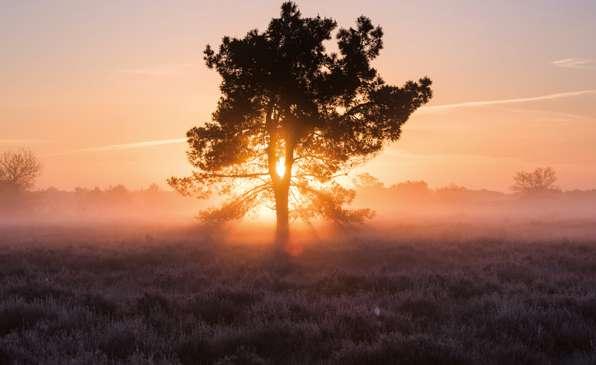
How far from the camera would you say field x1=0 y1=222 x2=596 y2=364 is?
634cm

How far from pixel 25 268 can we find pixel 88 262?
6.47ft

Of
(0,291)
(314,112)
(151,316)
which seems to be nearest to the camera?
(151,316)

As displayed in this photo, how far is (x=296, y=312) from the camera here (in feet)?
28.6

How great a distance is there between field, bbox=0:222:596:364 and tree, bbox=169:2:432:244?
7.82 meters

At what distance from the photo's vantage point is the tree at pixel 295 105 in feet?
71.3

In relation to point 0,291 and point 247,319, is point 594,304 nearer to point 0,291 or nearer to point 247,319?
point 247,319

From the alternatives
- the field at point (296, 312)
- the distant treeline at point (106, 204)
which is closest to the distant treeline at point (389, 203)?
the distant treeline at point (106, 204)

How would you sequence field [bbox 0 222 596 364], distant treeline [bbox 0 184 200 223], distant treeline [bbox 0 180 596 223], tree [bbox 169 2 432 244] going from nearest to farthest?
field [bbox 0 222 596 364] < tree [bbox 169 2 432 244] < distant treeline [bbox 0 184 200 223] < distant treeline [bbox 0 180 596 223]

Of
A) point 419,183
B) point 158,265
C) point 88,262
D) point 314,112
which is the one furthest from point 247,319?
point 419,183

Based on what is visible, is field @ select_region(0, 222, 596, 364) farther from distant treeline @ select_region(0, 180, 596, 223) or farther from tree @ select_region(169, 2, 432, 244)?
distant treeline @ select_region(0, 180, 596, 223)

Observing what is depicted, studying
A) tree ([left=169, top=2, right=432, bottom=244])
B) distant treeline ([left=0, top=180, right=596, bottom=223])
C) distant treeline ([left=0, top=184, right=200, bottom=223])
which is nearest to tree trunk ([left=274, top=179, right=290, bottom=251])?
tree ([left=169, top=2, right=432, bottom=244])

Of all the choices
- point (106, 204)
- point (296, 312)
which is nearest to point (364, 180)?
point (296, 312)

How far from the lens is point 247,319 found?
8.33 metres

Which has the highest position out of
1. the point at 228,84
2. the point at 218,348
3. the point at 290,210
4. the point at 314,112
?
the point at 228,84
